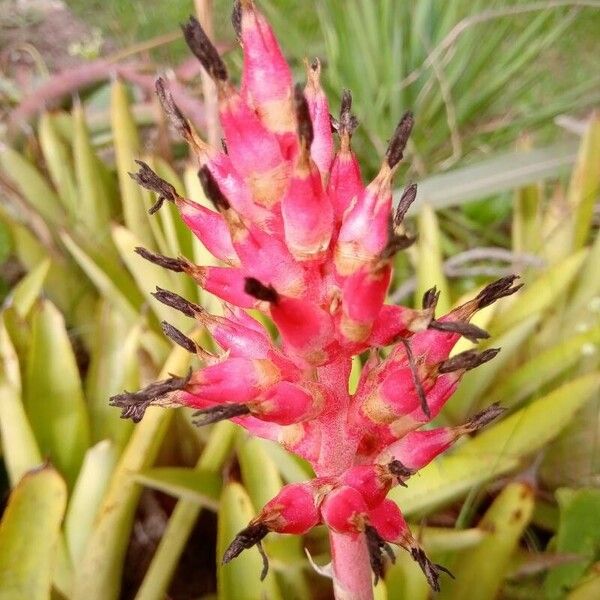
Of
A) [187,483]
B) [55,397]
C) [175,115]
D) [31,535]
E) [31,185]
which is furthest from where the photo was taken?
[31,185]

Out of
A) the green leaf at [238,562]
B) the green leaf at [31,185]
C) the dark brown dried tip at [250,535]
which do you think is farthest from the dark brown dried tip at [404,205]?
the green leaf at [31,185]

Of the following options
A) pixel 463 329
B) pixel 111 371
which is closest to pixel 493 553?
pixel 463 329

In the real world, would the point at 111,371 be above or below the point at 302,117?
above

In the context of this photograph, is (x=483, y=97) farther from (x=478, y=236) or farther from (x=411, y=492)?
(x=411, y=492)

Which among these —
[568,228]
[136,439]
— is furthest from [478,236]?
[136,439]

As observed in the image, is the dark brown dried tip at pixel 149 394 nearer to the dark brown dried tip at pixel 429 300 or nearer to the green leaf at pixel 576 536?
the dark brown dried tip at pixel 429 300

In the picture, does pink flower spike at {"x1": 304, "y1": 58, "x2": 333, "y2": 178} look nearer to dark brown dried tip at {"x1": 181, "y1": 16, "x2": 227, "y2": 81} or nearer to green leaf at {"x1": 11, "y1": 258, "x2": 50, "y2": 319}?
dark brown dried tip at {"x1": 181, "y1": 16, "x2": 227, "y2": 81}

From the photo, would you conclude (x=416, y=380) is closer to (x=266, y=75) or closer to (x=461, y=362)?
(x=461, y=362)
